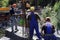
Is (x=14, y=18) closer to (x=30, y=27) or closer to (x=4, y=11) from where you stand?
(x=30, y=27)

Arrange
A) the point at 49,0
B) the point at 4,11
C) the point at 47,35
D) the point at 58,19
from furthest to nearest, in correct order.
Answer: the point at 49,0
the point at 4,11
the point at 58,19
the point at 47,35

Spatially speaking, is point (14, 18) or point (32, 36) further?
point (14, 18)

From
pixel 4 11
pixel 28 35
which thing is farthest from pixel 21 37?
pixel 4 11

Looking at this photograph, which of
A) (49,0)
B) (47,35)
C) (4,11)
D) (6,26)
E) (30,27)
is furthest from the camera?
(49,0)

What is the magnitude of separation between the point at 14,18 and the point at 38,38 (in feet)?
10.8

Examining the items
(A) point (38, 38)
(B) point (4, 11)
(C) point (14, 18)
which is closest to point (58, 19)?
(A) point (38, 38)

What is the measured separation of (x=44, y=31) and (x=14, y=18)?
4.91 meters

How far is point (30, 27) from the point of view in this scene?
13133mm

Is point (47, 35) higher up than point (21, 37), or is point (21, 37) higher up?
point (47, 35)

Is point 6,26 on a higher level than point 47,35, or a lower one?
lower

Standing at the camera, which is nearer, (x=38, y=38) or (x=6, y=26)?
(x=38, y=38)

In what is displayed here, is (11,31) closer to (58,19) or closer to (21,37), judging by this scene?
(21,37)

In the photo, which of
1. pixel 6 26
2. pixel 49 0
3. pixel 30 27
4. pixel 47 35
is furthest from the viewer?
pixel 49 0

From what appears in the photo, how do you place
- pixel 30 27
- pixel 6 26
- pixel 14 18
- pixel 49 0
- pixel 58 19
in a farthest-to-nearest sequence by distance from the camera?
pixel 49 0 < pixel 6 26 < pixel 14 18 < pixel 58 19 < pixel 30 27
